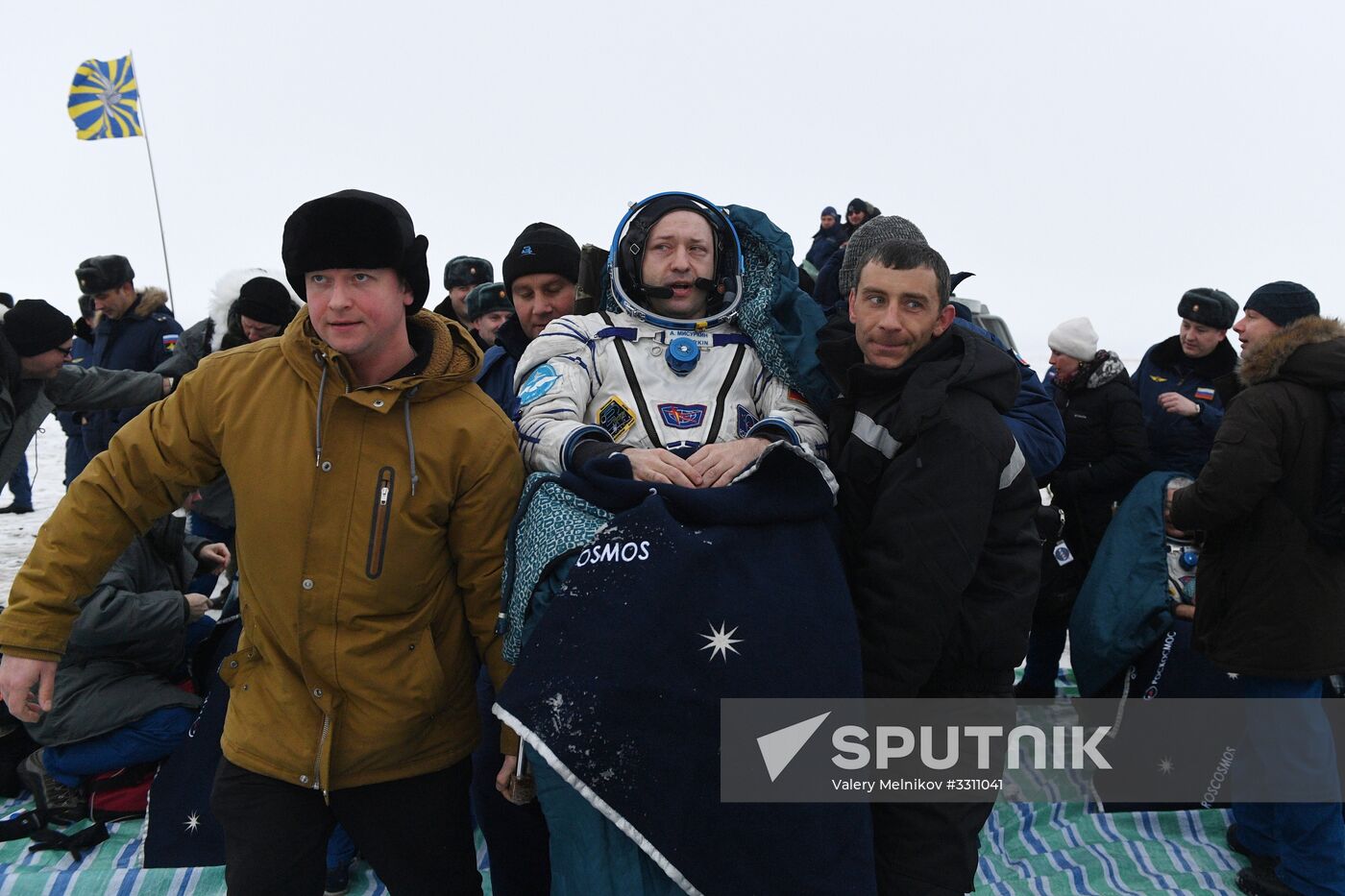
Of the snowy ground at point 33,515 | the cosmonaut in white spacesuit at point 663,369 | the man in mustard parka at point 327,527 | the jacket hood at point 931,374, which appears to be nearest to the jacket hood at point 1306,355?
the jacket hood at point 931,374

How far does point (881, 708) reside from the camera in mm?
1905

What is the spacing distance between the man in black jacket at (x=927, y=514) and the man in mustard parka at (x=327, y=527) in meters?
0.77

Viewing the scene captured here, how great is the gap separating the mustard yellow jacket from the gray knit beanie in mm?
1081

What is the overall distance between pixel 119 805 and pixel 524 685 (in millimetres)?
2559

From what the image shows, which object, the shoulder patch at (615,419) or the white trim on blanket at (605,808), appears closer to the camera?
the white trim on blanket at (605,808)

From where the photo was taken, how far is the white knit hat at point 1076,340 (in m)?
4.42

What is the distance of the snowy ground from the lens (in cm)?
638

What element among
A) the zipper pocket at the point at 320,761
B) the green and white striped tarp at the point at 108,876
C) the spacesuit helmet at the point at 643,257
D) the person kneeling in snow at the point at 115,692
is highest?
the spacesuit helmet at the point at 643,257

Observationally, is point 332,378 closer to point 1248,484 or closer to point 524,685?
point 524,685

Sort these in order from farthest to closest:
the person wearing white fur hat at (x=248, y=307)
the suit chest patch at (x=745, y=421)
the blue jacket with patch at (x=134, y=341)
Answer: the blue jacket with patch at (x=134, y=341) → the person wearing white fur hat at (x=248, y=307) → the suit chest patch at (x=745, y=421)

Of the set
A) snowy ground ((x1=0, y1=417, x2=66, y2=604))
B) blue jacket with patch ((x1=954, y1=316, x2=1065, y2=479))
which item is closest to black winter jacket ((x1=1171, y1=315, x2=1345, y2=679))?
blue jacket with patch ((x1=954, y1=316, x2=1065, y2=479))

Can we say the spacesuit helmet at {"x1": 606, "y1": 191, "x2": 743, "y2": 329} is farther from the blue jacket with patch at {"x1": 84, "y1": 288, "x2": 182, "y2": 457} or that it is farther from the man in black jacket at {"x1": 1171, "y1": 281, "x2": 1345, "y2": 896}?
the blue jacket with patch at {"x1": 84, "y1": 288, "x2": 182, "y2": 457}

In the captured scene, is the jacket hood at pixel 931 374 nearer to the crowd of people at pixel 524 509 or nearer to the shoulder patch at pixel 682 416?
the crowd of people at pixel 524 509

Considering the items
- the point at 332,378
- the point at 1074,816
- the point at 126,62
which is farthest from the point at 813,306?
the point at 126,62
